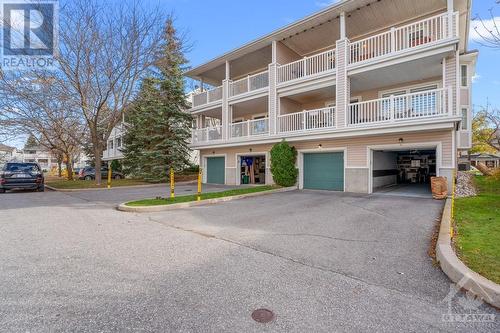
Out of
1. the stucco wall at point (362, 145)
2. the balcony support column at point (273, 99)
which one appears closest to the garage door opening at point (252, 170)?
the stucco wall at point (362, 145)

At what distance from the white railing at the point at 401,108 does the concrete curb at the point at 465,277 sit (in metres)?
8.02

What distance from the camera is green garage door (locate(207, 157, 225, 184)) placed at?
738 inches

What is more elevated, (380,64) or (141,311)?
(380,64)

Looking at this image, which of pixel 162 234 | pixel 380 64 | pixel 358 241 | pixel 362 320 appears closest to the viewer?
pixel 362 320

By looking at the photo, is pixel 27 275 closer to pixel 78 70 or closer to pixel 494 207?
pixel 494 207

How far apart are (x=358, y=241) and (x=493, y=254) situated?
1881 millimetres

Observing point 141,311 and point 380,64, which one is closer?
point 141,311

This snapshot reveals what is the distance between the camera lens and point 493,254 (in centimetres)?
371

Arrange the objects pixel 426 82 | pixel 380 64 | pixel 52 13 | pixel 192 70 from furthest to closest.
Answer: pixel 192 70
pixel 52 13
pixel 426 82
pixel 380 64

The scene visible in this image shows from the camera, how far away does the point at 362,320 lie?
95.8 inches

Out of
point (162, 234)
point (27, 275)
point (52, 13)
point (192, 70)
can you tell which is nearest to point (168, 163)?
point (192, 70)

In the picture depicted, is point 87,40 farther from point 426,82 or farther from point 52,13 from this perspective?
point 426,82

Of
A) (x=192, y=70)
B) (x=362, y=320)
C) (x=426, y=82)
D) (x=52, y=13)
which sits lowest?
(x=362, y=320)

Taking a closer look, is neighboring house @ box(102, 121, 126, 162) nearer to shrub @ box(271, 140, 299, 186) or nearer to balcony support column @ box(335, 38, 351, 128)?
shrub @ box(271, 140, 299, 186)
